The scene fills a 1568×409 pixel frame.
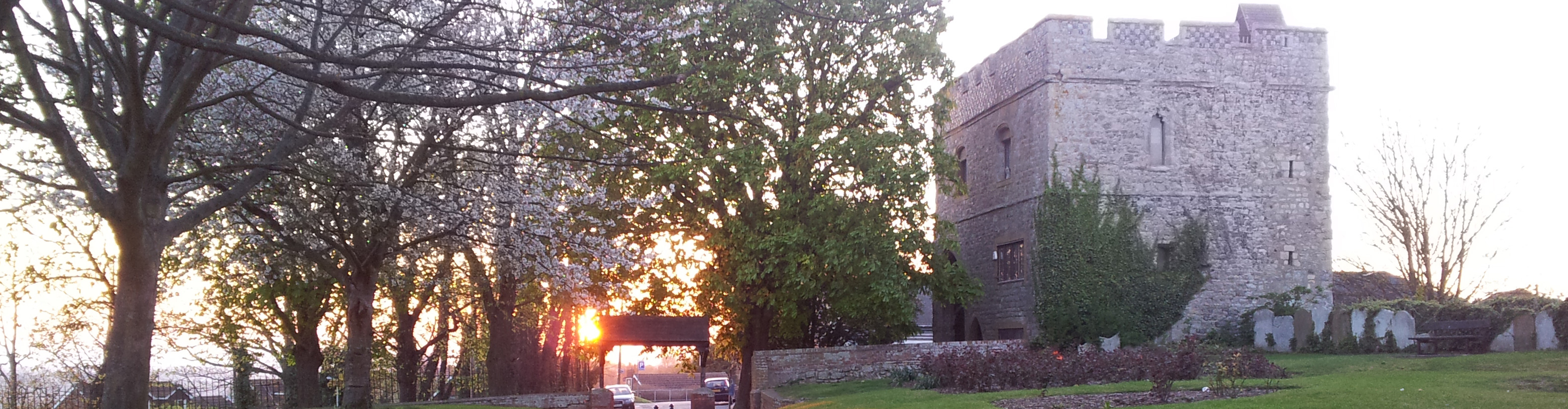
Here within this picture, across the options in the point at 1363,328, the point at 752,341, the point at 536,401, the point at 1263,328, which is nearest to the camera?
the point at 1363,328

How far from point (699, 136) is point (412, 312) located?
9560 millimetres

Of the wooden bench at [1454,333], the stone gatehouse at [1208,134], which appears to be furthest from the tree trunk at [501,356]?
the wooden bench at [1454,333]

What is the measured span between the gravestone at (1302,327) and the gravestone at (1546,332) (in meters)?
4.82

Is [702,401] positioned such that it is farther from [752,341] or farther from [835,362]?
[835,362]

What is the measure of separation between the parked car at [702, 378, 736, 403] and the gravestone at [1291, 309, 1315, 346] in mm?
18100

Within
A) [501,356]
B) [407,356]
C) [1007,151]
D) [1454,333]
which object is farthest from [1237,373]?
[407,356]

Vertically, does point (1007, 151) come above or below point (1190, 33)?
below

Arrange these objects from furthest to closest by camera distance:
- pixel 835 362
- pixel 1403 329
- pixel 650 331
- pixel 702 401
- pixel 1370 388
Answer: pixel 702 401, pixel 650 331, pixel 835 362, pixel 1403 329, pixel 1370 388

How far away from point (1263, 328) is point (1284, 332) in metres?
0.65

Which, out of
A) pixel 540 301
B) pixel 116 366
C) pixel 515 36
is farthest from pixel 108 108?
pixel 540 301

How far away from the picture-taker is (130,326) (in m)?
11.3

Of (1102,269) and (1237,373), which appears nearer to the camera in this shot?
(1237,373)

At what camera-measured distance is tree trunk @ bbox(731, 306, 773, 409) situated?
88.8 feet

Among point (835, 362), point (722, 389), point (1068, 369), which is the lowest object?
point (722, 389)
